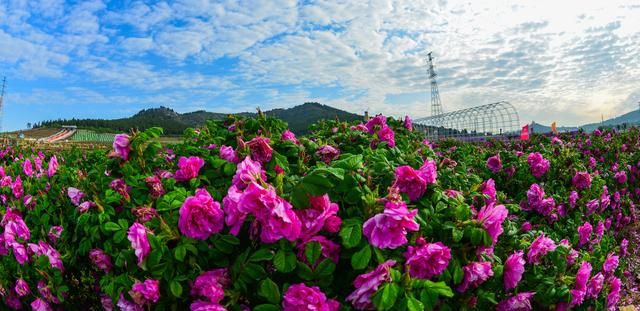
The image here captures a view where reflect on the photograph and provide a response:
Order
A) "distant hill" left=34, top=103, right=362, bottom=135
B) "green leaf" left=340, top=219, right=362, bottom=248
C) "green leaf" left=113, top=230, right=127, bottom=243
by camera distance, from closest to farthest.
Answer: "green leaf" left=340, top=219, right=362, bottom=248
"green leaf" left=113, top=230, right=127, bottom=243
"distant hill" left=34, top=103, right=362, bottom=135

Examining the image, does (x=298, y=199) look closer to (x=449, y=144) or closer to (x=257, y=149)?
(x=257, y=149)

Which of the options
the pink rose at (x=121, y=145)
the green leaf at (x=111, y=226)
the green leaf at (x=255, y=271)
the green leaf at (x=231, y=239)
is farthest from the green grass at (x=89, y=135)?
the green leaf at (x=255, y=271)

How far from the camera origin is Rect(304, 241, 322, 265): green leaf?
183 centimetres

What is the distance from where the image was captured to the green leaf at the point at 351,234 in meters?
1.82

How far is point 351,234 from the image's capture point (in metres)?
1.84

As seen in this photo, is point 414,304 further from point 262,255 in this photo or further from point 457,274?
point 262,255

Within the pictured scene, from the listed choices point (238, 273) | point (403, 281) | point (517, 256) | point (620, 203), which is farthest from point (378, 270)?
point (620, 203)

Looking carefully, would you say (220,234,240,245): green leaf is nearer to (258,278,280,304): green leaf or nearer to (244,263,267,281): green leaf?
(244,263,267,281): green leaf

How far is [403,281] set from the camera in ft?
5.93

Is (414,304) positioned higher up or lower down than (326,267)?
→ lower down

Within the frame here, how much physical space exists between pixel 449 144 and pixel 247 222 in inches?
329

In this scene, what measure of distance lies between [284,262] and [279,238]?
0.10 meters

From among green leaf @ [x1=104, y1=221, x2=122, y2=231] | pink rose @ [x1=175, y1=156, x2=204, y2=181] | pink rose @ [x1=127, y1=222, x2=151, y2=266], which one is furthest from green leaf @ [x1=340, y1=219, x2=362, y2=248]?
green leaf @ [x1=104, y1=221, x2=122, y2=231]

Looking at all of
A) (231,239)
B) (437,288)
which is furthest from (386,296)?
(231,239)
